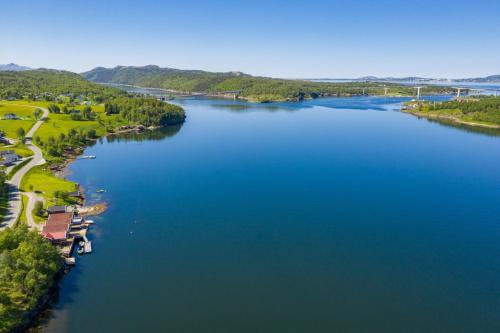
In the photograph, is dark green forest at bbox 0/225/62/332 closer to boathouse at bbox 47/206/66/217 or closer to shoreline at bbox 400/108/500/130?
boathouse at bbox 47/206/66/217

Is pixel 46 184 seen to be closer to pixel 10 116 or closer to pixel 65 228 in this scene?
pixel 65 228

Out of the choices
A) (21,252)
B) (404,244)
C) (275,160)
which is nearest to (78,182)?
(21,252)

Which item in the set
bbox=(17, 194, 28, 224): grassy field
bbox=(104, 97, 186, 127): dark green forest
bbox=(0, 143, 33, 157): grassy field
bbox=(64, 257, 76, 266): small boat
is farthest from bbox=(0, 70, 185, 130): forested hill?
bbox=(64, 257, 76, 266): small boat

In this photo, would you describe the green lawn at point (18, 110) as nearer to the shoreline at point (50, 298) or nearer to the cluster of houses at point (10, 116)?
the cluster of houses at point (10, 116)

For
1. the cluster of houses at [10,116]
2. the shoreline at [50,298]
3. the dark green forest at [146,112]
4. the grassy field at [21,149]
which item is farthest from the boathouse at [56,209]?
the dark green forest at [146,112]

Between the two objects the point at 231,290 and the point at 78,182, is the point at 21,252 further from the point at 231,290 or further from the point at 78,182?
the point at 78,182
